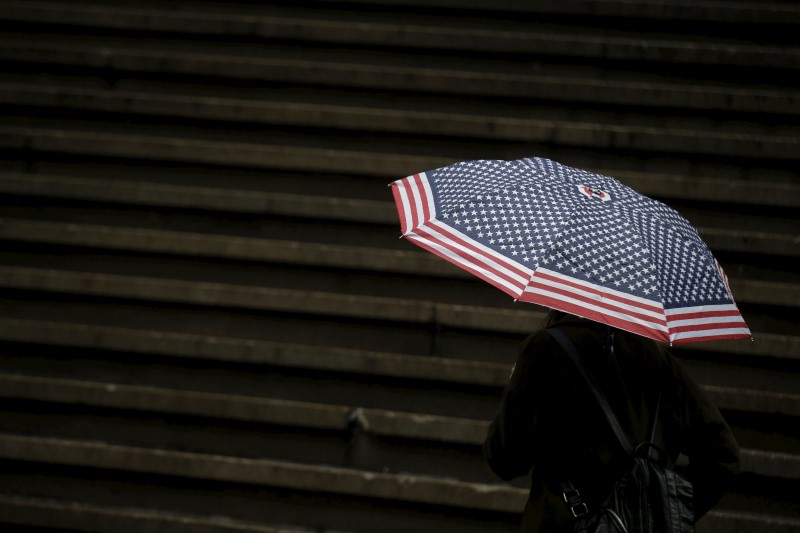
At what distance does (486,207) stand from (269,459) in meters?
2.14

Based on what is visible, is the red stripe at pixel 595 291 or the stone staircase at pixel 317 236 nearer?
the red stripe at pixel 595 291

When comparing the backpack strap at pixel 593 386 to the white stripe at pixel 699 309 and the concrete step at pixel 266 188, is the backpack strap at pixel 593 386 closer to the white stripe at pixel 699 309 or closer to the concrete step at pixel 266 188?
the white stripe at pixel 699 309

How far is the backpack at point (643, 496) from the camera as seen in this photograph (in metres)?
1.77

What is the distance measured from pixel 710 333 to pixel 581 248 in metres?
0.42

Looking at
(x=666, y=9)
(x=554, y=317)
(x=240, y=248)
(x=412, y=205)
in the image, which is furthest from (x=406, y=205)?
(x=666, y=9)

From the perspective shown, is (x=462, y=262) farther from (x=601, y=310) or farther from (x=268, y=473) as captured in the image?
(x=268, y=473)

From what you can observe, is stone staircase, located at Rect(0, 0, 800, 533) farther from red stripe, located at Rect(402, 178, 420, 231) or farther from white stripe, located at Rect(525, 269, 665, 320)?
white stripe, located at Rect(525, 269, 665, 320)

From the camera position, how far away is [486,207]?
1950 mm

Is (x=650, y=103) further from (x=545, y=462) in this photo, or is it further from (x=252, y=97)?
(x=545, y=462)

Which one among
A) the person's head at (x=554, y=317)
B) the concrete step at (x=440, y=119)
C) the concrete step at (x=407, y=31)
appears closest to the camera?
the person's head at (x=554, y=317)

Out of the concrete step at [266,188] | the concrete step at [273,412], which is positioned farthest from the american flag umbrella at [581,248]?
the concrete step at [266,188]

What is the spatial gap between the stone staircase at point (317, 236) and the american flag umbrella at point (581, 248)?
164 cm

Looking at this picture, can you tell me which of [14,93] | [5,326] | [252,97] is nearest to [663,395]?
[252,97]

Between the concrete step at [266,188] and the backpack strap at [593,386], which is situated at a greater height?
the concrete step at [266,188]
